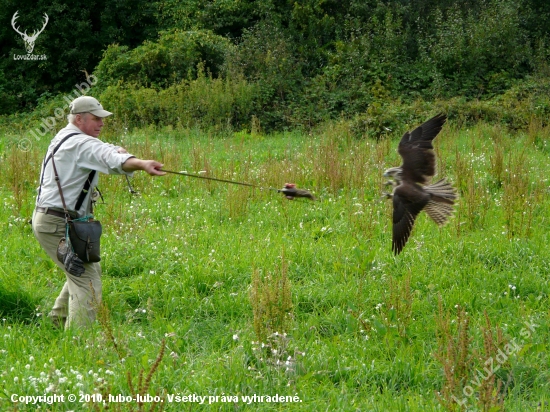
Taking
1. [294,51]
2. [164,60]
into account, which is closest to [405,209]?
[164,60]

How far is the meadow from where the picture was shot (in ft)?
12.9

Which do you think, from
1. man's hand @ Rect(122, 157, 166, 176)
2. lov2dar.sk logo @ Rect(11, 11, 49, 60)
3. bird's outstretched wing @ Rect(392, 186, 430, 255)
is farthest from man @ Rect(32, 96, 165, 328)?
lov2dar.sk logo @ Rect(11, 11, 49, 60)

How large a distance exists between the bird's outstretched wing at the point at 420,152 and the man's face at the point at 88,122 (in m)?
2.53

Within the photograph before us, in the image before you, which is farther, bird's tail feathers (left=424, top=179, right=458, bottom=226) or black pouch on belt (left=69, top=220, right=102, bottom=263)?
bird's tail feathers (left=424, top=179, right=458, bottom=226)

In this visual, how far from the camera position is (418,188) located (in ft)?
17.7

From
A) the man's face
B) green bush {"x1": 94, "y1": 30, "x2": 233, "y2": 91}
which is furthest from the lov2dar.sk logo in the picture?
the man's face

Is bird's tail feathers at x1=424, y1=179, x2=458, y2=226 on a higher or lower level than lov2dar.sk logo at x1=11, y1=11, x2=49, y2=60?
lower

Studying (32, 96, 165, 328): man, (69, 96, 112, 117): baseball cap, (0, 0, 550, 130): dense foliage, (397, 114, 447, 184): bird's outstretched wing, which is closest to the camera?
(32, 96, 165, 328): man

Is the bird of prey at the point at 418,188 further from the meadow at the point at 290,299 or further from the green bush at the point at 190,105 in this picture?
the green bush at the point at 190,105

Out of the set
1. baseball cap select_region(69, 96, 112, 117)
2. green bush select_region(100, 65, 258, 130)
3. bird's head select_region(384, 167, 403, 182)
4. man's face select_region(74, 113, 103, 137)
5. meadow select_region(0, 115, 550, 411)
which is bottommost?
meadow select_region(0, 115, 550, 411)

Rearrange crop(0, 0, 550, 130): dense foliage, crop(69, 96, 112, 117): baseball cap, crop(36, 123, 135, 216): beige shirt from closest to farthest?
→ 1. crop(36, 123, 135, 216): beige shirt
2. crop(69, 96, 112, 117): baseball cap
3. crop(0, 0, 550, 130): dense foliage

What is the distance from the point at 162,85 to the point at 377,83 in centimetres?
538

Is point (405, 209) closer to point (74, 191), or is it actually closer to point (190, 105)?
point (74, 191)

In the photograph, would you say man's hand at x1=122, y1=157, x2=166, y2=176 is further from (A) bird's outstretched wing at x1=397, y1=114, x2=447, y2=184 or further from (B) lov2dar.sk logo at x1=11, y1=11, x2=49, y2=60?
(B) lov2dar.sk logo at x1=11, y1=11, x2=49, y2=60
